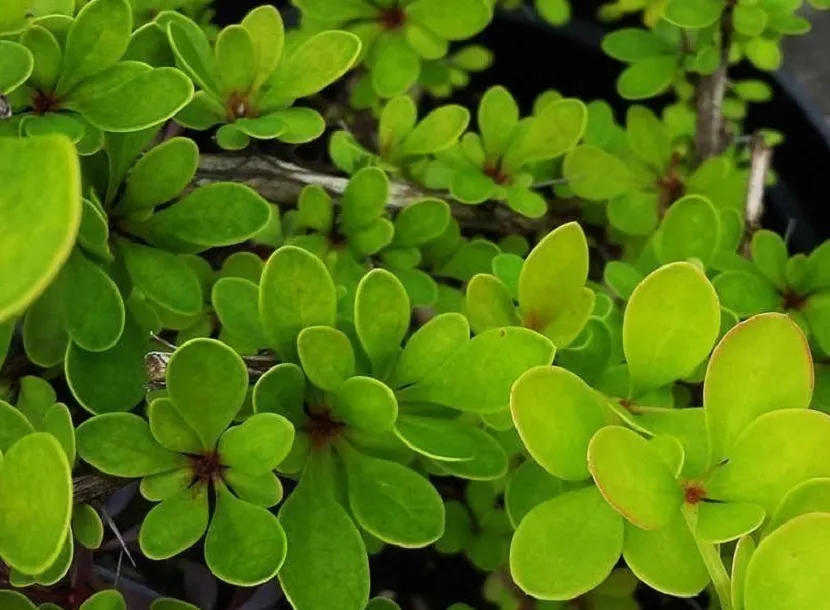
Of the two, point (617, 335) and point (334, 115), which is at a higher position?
point (617, 335)

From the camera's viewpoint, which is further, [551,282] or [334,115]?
[334,115]

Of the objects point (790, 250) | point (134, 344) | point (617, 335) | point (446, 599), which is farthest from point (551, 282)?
point (790, 250)

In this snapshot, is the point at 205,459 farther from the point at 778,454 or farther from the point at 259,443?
the point at 778,454

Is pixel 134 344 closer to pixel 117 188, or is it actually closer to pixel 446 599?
pixel 117 188

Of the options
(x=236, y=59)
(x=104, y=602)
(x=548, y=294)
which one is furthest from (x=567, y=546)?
(x=236, y=59)

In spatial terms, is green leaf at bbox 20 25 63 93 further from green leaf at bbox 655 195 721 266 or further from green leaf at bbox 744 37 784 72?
green leaf at bbox 744 37 784 72

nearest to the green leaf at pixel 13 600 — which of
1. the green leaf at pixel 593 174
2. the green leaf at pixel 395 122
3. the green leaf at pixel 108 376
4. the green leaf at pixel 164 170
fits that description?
the green leaf at pixel 108 376

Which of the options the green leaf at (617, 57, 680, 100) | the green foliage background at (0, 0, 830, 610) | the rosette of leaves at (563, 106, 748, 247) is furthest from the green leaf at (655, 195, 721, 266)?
the green leaf at (617, 57, 680, 100)
